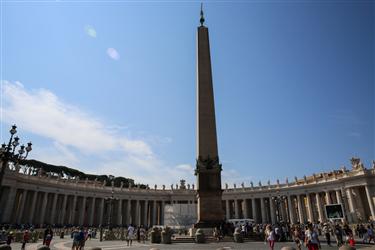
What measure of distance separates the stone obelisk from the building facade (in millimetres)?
26690

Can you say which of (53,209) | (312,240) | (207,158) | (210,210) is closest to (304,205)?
(210,210)

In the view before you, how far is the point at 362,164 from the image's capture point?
5425cm

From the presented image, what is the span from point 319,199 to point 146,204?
4079 centimetres

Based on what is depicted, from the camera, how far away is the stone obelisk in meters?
19.5

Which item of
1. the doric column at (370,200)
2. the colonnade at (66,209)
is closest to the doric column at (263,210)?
the doric column at (370,200)

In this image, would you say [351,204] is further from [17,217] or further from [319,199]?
[17,217]

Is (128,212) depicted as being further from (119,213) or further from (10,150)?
(10,150)

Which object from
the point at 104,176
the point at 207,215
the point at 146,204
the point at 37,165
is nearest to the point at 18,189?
the point at 37,165

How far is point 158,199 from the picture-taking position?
68.5m

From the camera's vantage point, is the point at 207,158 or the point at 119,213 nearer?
the point at 207,158

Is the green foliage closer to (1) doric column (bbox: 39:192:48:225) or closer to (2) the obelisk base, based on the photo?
(1) doric column (bbox: 39:192:48:225)

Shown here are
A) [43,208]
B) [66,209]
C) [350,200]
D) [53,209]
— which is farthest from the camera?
[66,209]

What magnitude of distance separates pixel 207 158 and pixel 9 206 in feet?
143

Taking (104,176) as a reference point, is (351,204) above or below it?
below
